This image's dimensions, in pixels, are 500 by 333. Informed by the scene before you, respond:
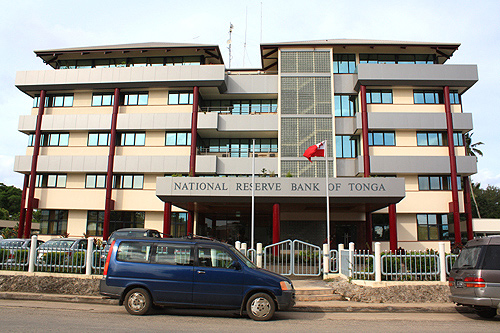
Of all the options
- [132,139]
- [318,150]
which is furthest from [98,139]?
[318,150]

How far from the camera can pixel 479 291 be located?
9.99 m

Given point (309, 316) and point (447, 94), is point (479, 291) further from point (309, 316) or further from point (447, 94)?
point (447, 94)

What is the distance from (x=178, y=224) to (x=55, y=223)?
10.6m

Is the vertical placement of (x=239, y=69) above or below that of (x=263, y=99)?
above

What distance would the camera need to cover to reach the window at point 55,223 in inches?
1305

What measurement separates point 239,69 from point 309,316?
1162 inches

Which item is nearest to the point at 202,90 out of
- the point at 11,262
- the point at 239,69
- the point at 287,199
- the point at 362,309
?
the point at 239,69

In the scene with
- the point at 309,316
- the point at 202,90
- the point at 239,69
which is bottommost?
the point at 309,316

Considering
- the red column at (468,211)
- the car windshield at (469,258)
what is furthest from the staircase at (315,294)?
the red column at (468,211)

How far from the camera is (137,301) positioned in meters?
10.0

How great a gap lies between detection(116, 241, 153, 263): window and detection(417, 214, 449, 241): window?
2667 cm

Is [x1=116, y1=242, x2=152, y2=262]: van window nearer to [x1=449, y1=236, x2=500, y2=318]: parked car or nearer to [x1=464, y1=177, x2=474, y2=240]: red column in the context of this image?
[x1=449, y1=236, x2=500, y2=318]: parked car

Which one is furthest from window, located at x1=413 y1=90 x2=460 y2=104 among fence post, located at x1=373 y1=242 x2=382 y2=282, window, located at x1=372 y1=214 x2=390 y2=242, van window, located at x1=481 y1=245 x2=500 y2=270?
van window, located at x1=481 y1=245 x2=500 y2=270

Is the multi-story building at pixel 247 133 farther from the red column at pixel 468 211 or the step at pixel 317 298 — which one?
the step at pixel 317 298
